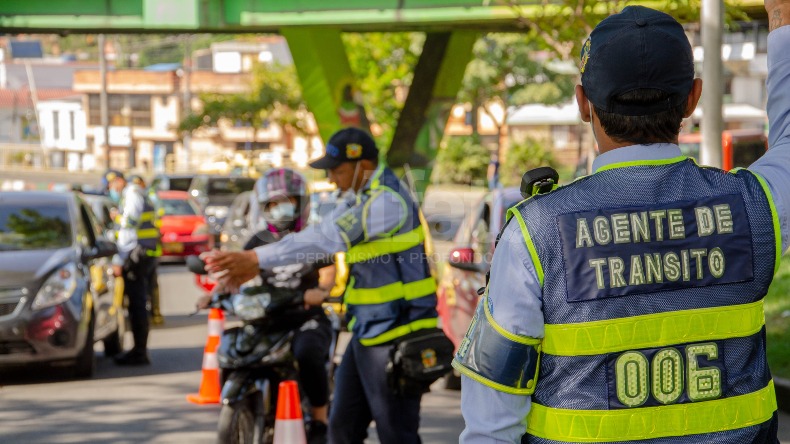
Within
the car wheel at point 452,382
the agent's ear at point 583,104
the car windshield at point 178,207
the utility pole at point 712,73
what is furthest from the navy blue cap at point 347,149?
the car windshield at point 178,207

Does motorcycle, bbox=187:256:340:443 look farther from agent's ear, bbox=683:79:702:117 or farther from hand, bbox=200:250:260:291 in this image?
agent's ear, bbox=683:79:702:117

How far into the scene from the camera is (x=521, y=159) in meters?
54.4

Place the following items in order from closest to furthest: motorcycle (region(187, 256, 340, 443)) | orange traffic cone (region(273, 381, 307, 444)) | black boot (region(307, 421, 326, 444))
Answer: orange traffic cone (region(273, 381, 307, 444)), motorcycle (region(187, 256, 340, 443)), black boot (region(307, 421, 326, 444))

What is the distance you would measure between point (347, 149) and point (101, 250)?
19.7 feet

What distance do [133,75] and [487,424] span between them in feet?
288

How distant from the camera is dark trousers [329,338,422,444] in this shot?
574 centimetres

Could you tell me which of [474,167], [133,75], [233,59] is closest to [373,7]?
[474,167]

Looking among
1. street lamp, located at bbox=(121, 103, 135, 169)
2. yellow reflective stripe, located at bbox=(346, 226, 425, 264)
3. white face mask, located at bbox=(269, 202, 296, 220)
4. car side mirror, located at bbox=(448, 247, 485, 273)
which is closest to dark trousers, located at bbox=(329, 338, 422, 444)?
yellow reflective stripe, located at bbox=(346, 226, 425, 264)

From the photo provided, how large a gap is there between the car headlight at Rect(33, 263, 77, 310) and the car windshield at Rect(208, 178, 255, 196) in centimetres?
1820

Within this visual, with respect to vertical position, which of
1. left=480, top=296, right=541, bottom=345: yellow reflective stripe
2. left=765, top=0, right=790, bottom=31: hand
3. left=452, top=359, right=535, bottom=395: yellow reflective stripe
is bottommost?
left=452, top=359, right=535, bottom=395: yellow reflective stripe

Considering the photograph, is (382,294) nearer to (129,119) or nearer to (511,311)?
(511,311)

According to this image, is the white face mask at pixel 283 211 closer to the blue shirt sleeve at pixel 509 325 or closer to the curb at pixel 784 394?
the blue shirt sleeve at pixel 509 325

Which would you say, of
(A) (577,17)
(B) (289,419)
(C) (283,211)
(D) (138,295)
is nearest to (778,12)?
(B) (289,419)

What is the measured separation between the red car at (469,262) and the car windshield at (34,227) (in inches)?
137
